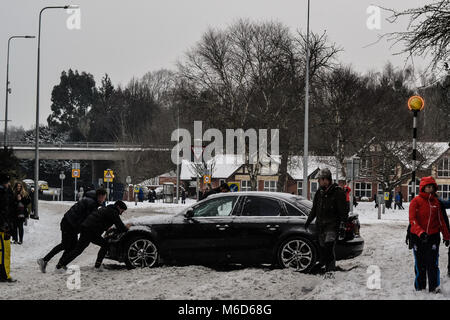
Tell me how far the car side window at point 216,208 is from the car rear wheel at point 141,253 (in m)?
0.97

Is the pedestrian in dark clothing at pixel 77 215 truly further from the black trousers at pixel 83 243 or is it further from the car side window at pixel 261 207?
the car side window at pixel 261 207

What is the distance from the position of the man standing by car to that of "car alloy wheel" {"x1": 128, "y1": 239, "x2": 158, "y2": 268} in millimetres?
3230

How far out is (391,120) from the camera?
2271 inches

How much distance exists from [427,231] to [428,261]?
386 millimetres

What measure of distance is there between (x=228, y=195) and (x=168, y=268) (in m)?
1.68

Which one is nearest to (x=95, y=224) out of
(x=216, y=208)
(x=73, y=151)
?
(x=216, y=208)

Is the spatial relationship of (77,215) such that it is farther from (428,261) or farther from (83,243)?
(428,261)

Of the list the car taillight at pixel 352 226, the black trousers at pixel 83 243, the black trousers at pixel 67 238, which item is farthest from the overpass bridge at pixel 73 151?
the car taillight at pixel 352 226

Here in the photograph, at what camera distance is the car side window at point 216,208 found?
13125mm

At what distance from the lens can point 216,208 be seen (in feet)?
43.2

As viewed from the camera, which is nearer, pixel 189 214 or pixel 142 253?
pixel 189 214

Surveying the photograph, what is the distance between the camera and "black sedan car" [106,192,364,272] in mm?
12578
